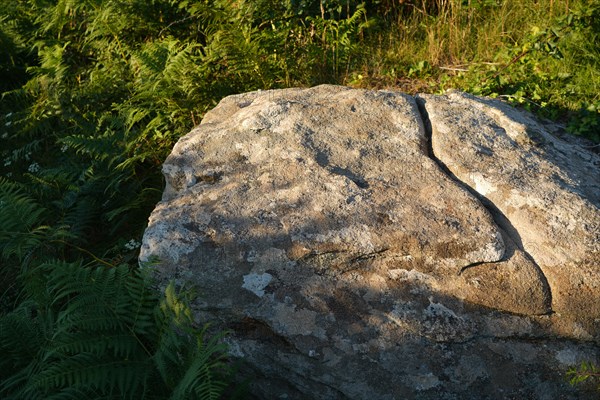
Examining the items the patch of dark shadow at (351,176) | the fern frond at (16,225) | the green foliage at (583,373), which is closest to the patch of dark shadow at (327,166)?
the patch of dark shadow at (351,176)

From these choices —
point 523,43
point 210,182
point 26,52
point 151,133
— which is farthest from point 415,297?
point 26,52

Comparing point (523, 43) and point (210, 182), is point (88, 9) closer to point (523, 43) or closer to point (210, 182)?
point (210, 182)

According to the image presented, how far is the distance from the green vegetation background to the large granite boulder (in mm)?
347

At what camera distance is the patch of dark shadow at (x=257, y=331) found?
3.01m

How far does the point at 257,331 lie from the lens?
10.00ft

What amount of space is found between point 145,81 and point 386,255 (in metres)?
2.87

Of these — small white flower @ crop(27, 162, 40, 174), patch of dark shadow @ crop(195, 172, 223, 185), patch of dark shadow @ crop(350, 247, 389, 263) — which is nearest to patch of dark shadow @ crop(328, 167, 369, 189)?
patch of dark shadow @ crop(350, 247, 389, 263)

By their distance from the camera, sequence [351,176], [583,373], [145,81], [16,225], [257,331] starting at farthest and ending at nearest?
[145,81] → [16,225] → [351,176] → [257,331] → [583,373]

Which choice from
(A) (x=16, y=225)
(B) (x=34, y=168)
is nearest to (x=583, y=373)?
(A) (x=16, y=225)

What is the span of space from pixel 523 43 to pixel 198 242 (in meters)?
3.57

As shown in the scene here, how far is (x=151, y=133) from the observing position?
5.17 meters

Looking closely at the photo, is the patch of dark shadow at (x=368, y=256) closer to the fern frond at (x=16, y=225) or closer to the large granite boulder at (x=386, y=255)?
the large granite boulder at (x=386, y=255)

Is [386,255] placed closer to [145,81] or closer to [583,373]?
[583,373]

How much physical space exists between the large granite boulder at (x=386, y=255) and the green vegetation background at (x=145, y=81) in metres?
0.35
